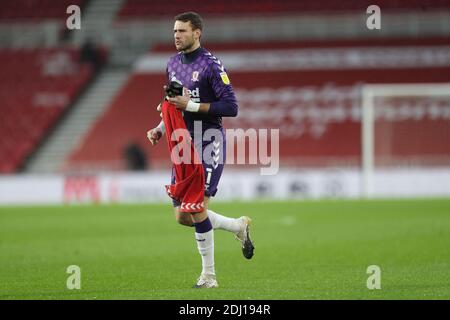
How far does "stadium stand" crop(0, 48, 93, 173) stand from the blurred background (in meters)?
0.03

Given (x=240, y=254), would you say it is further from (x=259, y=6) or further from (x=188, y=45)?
(x=259, y=6)

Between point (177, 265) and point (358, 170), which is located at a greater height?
point (358, 170)

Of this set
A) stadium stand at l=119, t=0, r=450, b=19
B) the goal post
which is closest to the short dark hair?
the goal post

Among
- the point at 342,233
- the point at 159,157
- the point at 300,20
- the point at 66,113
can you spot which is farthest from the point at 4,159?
the point at 342,233

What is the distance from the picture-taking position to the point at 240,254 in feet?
42.0

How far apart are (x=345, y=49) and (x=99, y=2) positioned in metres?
8.20

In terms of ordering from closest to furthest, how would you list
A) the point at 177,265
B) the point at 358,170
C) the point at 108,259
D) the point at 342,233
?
the point at 177,265 < the point at 108,259 < the point at 342,233 < the point at 358,170

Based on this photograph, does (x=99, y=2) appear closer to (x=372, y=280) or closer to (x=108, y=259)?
(x=108, y=259)

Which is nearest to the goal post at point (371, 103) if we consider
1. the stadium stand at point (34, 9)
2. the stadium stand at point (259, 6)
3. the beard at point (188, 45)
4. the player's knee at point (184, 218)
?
the stadium stand at point (259, 6)

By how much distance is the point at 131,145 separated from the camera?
29.5 metres

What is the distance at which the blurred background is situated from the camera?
102ft

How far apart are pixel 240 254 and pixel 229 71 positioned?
19.5 m

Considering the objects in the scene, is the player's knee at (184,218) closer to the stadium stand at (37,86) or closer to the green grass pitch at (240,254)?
the green grass pitch at (240,254)

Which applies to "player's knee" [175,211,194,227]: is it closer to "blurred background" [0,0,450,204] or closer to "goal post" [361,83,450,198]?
"goal post" [361,83,450,198]
